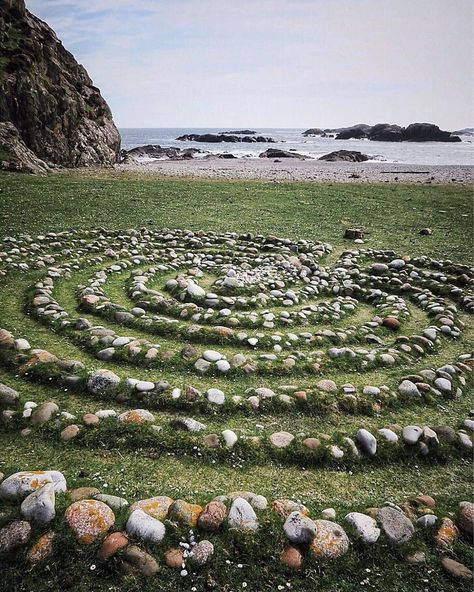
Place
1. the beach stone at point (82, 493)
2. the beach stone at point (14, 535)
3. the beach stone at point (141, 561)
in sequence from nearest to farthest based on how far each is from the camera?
1. the beach stone at point (141, 561)
2. the beach stone at point (14, 535)
3. the beach stone at point (82, 493)

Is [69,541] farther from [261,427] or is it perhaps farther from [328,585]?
[261,427]

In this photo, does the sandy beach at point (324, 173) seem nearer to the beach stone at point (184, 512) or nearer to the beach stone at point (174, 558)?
the beach stone at point (184, 512)

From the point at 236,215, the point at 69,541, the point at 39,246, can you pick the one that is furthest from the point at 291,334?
the point at 236,215

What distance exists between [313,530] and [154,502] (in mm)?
1355

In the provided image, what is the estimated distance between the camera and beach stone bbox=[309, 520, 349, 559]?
122 inches

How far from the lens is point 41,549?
2.97m

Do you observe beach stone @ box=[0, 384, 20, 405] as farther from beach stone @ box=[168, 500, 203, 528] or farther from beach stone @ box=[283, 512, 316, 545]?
beach stone @ box=[283, 512, 316, 545]

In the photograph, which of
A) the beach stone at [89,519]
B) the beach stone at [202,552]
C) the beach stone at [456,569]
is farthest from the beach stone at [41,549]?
the beach stone at [456,569]

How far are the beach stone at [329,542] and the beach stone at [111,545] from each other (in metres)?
1.45

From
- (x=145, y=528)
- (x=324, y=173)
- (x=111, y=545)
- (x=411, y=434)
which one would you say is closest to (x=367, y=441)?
(x=411, y=434)

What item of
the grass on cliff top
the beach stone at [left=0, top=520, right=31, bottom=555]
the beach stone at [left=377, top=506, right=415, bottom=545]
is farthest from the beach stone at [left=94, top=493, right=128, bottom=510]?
the grass on cliff top

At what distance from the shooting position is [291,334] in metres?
6.87

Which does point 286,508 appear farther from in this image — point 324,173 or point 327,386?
point 324,173

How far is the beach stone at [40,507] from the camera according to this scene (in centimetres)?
320
